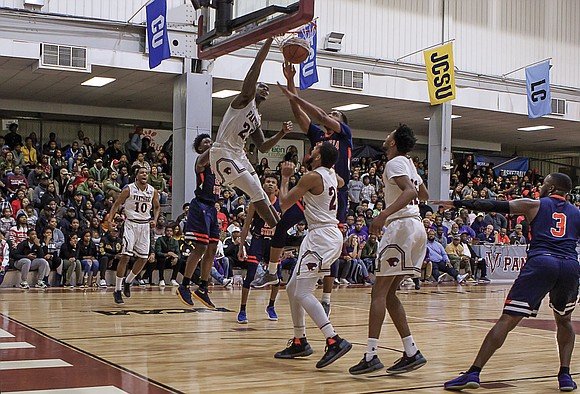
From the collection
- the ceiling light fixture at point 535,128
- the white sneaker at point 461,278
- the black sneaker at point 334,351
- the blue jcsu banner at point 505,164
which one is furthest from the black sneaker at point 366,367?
the blue jcsu banner at point 505,164

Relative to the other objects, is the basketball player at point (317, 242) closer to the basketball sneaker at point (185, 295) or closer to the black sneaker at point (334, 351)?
the black sneaker at point (334, 351)

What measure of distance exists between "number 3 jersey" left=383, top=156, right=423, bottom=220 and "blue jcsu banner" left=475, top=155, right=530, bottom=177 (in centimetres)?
2350

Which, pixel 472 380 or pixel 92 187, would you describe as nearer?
pixel 472 380

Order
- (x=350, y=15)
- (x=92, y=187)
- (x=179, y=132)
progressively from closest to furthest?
(x=92, y=187), (x=179, y=132), (x=350, y=15)

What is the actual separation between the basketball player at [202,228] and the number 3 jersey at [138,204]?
186 centimetres

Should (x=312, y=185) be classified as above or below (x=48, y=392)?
above

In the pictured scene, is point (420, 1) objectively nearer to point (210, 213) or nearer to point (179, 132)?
point (179, 132)

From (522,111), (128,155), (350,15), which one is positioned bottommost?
(128,155)

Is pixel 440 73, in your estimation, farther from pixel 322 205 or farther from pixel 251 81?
pixel 322 205

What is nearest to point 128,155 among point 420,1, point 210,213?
point 420,1

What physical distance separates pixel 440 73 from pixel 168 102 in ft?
24.8

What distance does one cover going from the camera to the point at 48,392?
4.45 m

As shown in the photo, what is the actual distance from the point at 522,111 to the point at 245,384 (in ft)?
64.6

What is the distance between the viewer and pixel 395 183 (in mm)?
5453
